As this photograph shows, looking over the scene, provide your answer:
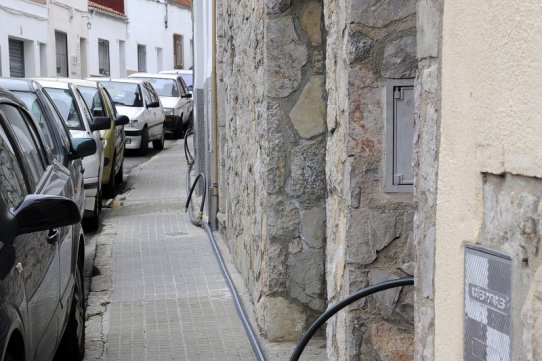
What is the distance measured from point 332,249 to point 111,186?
9714 millimetres

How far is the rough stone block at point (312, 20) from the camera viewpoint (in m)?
5.62

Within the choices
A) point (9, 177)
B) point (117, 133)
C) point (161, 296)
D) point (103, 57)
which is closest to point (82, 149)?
→ point (161, 296)

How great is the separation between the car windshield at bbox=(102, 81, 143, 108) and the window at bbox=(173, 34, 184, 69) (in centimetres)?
2457

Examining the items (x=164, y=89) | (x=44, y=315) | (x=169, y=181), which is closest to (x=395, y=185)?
(x=44, y=315)

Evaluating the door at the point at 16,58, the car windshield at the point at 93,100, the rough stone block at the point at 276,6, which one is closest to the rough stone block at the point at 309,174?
the rough stone block at the point at 276,6

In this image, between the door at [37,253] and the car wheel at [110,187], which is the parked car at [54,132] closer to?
the door at [37,253]

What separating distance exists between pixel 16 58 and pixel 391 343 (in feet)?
84.7

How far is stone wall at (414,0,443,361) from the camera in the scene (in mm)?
2516

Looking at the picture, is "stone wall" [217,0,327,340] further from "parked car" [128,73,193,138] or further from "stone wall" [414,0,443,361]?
"parked car" [128,73,193,138]

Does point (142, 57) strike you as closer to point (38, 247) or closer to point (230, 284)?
point (230, 284)

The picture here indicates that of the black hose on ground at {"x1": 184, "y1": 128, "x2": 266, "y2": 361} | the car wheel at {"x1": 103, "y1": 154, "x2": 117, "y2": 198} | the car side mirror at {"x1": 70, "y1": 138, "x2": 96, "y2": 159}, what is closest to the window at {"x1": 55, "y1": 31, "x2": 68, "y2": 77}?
the car wheel at {"x1": 103, "y1": 154, "x2": 117, "y2": 198}

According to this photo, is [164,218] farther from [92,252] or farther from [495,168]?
[495,168]

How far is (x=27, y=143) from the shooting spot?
5.21m

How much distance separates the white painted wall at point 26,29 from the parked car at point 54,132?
18924mm
